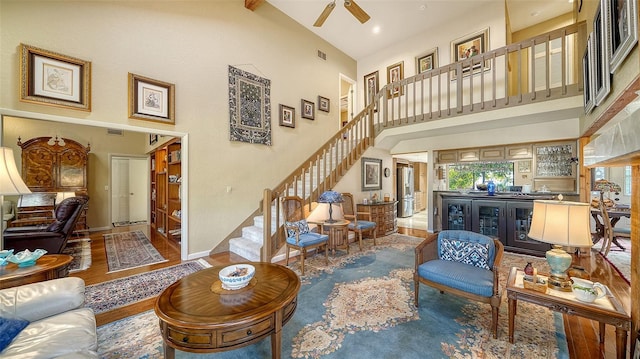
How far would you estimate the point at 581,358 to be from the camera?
182 centimetres

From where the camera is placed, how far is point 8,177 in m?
1.92

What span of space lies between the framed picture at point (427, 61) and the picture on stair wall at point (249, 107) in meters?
3.89

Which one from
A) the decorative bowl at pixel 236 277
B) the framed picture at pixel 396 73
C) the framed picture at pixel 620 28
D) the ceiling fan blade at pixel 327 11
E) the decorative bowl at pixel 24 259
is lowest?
the decorative bowl at pixel 236 277

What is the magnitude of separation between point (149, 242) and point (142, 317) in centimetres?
337

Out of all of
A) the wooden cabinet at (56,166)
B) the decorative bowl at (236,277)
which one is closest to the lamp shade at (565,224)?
the decorative bowl at (236,277)

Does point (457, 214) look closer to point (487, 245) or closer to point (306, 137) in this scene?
point (487, 245)

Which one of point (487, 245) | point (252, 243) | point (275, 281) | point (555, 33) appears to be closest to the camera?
point (275, 281)

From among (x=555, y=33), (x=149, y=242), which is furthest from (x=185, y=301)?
(x=555, y=33)

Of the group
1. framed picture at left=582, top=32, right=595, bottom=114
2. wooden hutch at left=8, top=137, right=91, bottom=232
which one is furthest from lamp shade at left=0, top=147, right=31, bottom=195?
framed picture at left=582, top=32, right=595, bottom=114

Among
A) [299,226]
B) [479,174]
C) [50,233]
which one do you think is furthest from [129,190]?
[479,174]

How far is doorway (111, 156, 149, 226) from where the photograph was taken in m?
7.34

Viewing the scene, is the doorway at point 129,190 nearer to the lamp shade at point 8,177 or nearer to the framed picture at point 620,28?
the lamp shade at point 8,177

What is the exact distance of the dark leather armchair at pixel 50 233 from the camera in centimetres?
348

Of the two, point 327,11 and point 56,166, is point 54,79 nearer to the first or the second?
point 327,11
